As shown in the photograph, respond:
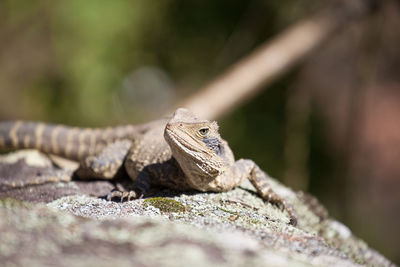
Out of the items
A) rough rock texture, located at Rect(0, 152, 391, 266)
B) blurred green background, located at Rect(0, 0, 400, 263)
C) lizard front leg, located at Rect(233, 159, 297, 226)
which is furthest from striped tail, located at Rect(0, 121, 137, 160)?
blurred green background, located at Rect(0, 0, 400, 263)

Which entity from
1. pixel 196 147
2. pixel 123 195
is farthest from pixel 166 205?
pixel 123 195

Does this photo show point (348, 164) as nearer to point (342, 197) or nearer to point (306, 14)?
point (342, 197)

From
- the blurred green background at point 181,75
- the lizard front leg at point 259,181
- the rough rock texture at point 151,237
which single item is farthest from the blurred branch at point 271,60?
the rough rock texture at point 151,237

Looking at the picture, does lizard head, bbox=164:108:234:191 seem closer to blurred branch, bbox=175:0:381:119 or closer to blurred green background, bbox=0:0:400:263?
blurred branch, bbox=175:0:381:119

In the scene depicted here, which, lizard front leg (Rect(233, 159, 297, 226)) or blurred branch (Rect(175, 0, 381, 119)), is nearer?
lizard front leg (Rect(233, 159, 297, 226))

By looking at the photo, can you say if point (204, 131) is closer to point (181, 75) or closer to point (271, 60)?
point (271, 60)

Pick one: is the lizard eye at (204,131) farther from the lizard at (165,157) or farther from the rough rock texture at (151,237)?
the rough rock texture at (151,237)

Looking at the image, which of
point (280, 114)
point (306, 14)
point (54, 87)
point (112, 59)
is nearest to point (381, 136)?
point (280, 114)
